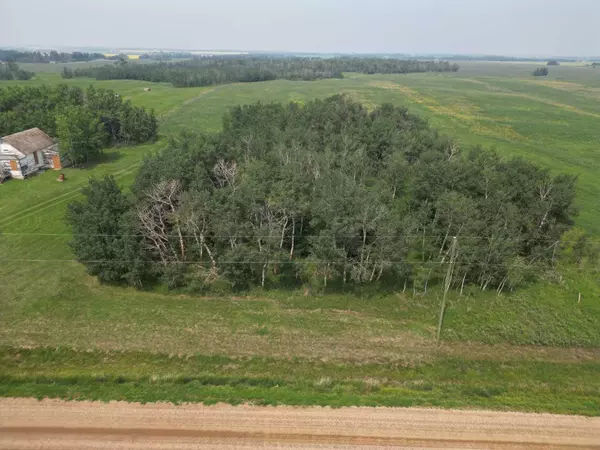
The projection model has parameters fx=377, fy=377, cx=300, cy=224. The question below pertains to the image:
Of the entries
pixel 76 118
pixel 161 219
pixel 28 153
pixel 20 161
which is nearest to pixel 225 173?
pixel 161 219

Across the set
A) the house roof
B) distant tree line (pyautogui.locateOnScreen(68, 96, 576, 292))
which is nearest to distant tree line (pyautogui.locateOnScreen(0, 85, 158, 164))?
the house roof

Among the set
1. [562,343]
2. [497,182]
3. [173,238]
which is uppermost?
[497,182]

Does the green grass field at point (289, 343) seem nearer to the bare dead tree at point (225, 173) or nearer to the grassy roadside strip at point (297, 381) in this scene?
the grassy roadside strip at point (297, 381)

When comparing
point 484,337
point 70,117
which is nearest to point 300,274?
point 484,337

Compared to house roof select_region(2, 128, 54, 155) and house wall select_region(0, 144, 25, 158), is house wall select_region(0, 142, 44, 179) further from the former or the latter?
house roof select_region(2, 128, 54, 155)

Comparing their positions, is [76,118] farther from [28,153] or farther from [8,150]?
[8,150]

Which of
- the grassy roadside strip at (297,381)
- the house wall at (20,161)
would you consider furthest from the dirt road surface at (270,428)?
the house wall at (20,161)

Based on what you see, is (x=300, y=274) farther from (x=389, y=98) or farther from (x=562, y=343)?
(x=389, y=98)
